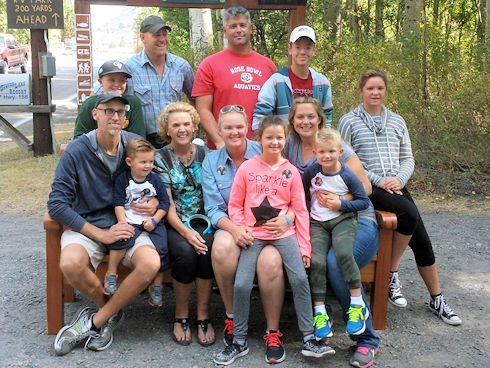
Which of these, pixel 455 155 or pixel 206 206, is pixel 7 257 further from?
pixel 455 155

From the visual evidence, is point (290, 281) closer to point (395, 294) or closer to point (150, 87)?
point (395, 294)

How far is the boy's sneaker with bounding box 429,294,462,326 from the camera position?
405 centimetres

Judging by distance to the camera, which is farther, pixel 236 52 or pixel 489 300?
pixel 236 52

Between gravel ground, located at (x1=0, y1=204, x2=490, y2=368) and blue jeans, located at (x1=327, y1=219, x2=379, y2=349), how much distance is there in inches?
5.9

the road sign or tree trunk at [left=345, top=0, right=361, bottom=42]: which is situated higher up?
tree trunk at [left=345, top=0, right=361, bottom=42]

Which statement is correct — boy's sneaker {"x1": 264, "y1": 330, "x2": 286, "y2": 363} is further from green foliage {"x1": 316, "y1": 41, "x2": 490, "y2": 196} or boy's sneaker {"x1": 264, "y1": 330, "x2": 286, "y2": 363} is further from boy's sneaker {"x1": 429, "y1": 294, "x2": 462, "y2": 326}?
green foliage {"x1": 316, "y1": 41, "x2": 490, "y2": 196}

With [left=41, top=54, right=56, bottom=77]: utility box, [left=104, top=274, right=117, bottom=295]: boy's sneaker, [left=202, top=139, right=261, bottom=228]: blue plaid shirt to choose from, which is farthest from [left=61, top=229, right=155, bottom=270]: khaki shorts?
[left=41, top=54, right=56, bottom=77]: utility box

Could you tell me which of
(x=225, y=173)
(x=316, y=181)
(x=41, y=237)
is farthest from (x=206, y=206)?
(x=41, y=237)

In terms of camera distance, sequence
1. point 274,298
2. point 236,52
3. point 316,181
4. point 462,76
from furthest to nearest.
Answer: point 462,76, point 236,52, point 316,181, point 274,298

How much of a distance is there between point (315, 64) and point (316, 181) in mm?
6152

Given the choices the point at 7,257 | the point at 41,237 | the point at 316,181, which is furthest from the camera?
the point at 41,237

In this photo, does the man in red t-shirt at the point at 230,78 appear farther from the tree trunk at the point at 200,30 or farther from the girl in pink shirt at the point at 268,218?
the tree trunk at the point at 200,30

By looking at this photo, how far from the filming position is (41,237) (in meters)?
6.09

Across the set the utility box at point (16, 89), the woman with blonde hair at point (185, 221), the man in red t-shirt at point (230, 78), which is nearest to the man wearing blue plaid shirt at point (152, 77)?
the man in red t-shirt at point (230, 78)
